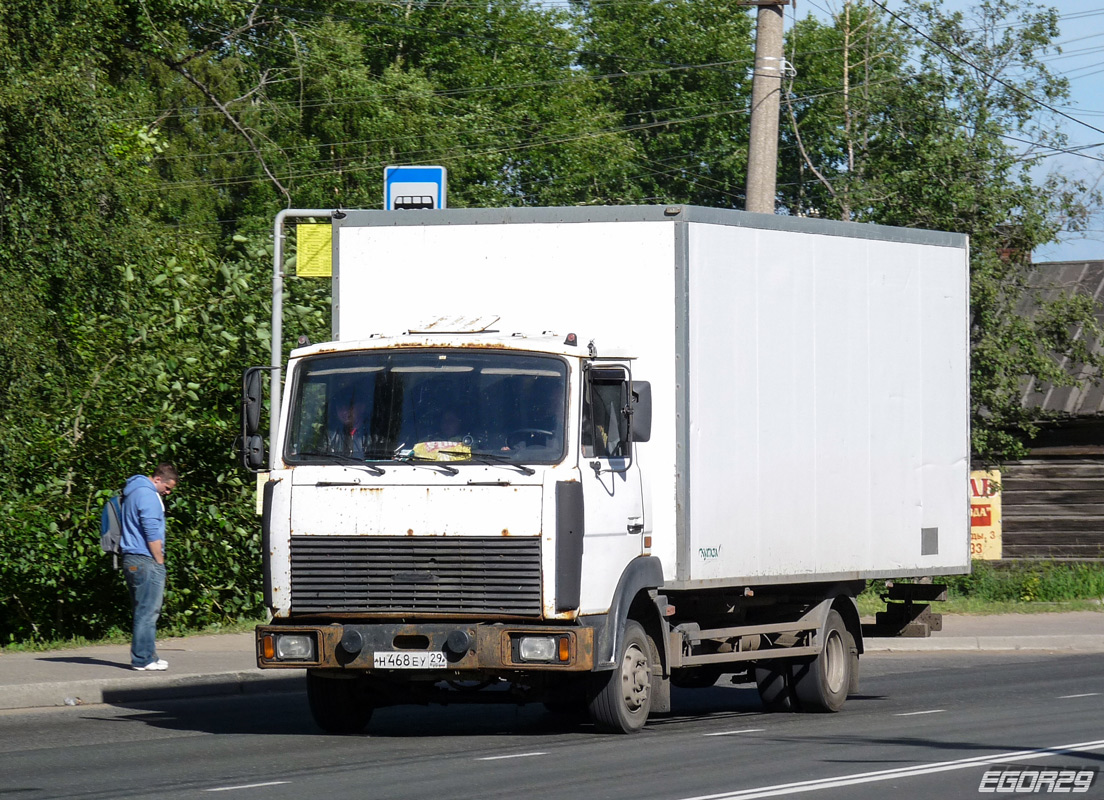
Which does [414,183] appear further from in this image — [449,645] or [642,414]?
[449,645]

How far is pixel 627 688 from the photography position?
1124 cm

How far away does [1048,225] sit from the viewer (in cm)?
2558

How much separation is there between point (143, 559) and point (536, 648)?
5.81 m

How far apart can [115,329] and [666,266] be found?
31.9ft

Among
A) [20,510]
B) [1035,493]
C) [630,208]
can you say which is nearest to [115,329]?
[20,510]

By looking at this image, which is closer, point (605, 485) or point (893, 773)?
point (893, 773)

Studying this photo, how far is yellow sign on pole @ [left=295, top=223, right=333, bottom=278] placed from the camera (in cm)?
1330

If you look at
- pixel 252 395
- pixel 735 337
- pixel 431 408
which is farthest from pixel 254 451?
pixel 735 337

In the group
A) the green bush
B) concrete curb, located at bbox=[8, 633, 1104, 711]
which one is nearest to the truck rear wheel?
concrete curb, located at bbox=[8, 633, 1104, 711]

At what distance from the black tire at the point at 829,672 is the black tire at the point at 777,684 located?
2.7 inches

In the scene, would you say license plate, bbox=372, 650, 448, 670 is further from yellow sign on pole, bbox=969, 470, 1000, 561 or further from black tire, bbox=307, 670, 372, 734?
yellow sign on pole, bbox=969, 470, 1000, 561

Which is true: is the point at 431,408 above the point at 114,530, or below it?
above

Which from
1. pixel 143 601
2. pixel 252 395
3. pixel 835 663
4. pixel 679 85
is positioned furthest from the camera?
pixel 679 85

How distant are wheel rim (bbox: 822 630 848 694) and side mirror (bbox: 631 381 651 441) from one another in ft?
11.5
